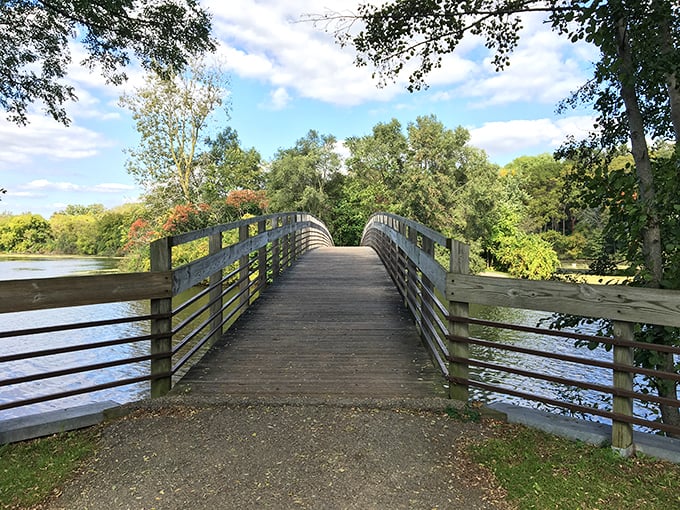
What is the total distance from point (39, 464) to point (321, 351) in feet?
8.79

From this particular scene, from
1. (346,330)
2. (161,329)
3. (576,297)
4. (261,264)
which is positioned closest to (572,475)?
(576,297)

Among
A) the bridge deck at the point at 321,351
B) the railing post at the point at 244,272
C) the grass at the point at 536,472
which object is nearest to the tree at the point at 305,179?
the bridge deck at the point at 321,351

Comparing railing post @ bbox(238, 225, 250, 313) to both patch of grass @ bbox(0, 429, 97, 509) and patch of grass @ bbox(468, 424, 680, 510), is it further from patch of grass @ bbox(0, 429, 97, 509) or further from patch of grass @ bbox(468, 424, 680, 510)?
patch of grass @ bbox(468, 424, 680, 510)

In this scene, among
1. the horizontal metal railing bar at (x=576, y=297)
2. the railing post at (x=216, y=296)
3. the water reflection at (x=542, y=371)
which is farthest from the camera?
the water reflection at (x=542, y=371)

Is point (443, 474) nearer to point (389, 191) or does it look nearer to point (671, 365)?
point (671, 365)

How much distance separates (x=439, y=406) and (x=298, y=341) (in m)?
2.10

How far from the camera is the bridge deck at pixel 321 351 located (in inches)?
152

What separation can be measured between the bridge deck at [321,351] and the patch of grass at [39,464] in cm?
100

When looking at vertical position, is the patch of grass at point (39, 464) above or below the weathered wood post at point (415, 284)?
below

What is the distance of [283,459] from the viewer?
2688mm

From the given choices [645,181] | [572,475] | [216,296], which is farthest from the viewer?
[216,296]

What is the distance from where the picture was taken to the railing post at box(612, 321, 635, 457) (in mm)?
2783

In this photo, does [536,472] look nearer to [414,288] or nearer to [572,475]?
[572,475]

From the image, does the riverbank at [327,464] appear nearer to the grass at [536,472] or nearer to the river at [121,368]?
the grass at [536,472]
